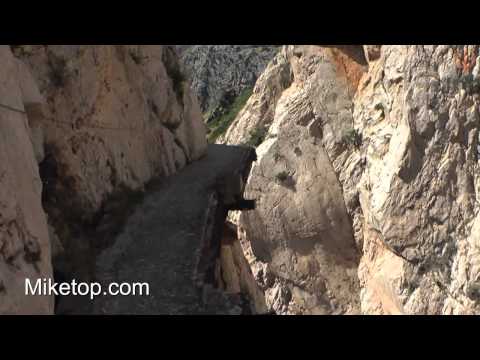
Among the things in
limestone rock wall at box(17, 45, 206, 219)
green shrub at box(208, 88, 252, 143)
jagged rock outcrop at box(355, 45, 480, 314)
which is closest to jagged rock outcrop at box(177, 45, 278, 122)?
green shrub at box(208, 88, 252, 143)

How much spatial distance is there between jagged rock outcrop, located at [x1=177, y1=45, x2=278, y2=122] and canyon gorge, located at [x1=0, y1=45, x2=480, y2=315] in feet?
46.6

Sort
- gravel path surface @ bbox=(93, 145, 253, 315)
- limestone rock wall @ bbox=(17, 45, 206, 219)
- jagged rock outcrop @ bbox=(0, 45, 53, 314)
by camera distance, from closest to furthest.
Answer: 1. jagged rock outcrop @ bbox=(0, 45, 53, 314)
2. gravel path surface @ bbox=(93, 145, 253, 315)
3. limestone rock wall @ bbox=(17, 45, 206, 219)

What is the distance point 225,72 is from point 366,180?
1176 inches

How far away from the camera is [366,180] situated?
22125 millimetres

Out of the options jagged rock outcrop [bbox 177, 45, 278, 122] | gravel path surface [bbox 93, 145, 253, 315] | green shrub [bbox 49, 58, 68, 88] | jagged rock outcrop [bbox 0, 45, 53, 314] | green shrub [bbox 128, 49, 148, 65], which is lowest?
gravel path surface [bbox 93, 145, 253, 315]

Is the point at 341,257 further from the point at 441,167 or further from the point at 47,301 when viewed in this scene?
the point at 47,301

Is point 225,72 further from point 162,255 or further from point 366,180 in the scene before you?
point 162,255

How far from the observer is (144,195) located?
43.7 feet

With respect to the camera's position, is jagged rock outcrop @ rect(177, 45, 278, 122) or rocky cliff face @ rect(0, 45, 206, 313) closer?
rocky cliff face @ rect(0, 45, 206, 313)

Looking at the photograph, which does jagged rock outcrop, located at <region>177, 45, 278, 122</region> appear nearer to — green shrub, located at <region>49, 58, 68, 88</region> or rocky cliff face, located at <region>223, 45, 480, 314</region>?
rocky cliff face, located at <region>223, 45, 480, 314</region>

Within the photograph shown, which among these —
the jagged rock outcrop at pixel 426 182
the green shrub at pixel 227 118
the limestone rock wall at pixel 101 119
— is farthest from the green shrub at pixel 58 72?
the green shrub at pixel 227 118

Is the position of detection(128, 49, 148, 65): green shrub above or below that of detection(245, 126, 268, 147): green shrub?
above

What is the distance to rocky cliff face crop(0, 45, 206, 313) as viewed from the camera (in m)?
6.77
